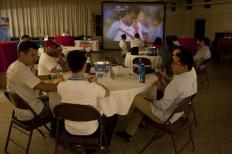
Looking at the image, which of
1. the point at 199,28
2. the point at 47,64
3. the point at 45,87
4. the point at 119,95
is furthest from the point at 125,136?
the point at 199,28

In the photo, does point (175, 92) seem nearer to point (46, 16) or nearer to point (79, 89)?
point (79, 89)

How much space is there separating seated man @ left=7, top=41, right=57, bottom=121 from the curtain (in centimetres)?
1034

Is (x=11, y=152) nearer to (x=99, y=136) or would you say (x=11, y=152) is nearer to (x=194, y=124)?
(x=99, y=136)

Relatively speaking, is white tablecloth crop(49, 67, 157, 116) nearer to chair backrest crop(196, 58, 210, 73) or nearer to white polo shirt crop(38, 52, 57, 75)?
white polo shirt crop(38, 52, 57, 75)

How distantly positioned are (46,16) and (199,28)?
8414 mm

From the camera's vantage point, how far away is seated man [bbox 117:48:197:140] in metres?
2.55

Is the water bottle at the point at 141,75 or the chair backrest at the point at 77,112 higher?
the water bottle at the point at 141,75

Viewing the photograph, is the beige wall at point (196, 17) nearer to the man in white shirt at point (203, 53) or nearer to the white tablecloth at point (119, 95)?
the man in white shirt at point (203, 53)

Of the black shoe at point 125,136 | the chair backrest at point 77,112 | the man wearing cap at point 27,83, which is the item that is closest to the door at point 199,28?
the black shoe at point 125,136

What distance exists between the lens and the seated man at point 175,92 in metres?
2.55

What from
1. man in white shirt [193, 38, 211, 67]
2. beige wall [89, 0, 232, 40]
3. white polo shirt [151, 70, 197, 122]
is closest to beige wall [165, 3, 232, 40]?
beige wall [89, 0, 232, 40]

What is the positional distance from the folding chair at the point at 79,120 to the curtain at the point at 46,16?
10947 millimetres

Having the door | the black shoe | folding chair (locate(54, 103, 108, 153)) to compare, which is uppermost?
the door

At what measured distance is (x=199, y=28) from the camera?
48.1 feet
